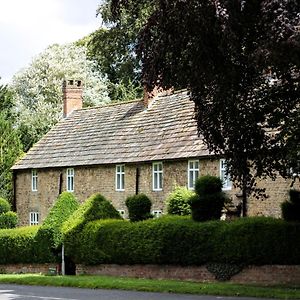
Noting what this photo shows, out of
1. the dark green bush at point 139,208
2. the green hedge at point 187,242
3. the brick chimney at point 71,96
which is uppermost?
→ the brick chimney at point 71,96

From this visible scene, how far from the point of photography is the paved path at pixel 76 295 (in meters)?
23.9

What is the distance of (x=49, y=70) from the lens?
81.8 meters

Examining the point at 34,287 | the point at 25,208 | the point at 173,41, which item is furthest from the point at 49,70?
the point at 173,41

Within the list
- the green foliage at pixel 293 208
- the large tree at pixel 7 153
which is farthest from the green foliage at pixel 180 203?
the large tree at pixel 7 153

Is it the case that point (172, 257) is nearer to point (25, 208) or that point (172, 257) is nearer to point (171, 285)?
point (171, 285)

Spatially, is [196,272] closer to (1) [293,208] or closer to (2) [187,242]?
(2) [187,242]

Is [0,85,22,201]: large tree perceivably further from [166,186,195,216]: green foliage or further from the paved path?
the paved path

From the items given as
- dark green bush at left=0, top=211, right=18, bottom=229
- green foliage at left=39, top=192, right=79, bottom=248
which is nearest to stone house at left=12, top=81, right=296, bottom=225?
dark green bush at left=0, top=211, right=18, bottom=229

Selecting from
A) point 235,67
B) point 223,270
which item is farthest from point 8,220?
point 235,67

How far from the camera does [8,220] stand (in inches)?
2008

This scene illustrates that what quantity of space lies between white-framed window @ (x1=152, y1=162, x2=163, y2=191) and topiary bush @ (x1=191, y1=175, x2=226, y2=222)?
10.3 m

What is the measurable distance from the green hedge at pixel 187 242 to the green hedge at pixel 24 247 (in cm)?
289

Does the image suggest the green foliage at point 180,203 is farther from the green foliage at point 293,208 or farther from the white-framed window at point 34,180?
the white-framed window at point 34,180

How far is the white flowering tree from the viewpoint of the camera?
7762 cm
